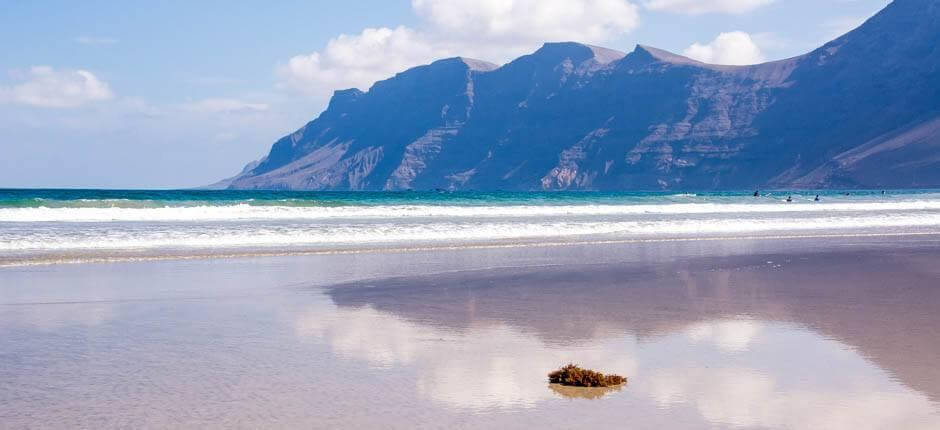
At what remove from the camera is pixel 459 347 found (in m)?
8.50

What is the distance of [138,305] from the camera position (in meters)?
11.4

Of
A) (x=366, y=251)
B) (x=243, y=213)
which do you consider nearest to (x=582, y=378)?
(x=366, y=251)

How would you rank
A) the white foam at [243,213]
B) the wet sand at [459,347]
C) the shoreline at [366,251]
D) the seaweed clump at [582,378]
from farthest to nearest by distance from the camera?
the white foam at [243,213] < the shoreline at [366,251] < the seaweed clump at [582,378] < the wet sand at [459,347]

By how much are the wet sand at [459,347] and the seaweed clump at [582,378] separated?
15 cm

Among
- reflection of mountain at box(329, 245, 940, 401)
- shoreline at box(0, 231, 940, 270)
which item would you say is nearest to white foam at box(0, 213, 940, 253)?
shoreline at box(0, 231, 940, 270)

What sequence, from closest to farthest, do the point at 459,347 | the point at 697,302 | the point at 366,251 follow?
the point at 459,347
the point at 697,302
the point at 366,251

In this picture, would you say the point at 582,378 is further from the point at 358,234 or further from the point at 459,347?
the point at 358,234

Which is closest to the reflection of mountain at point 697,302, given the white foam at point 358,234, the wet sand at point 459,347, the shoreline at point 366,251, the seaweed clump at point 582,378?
the wet sand at point 459,347

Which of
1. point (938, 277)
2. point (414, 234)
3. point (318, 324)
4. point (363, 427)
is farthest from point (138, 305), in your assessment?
point (414, 234)

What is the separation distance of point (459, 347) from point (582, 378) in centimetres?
191

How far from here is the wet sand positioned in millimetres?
6133

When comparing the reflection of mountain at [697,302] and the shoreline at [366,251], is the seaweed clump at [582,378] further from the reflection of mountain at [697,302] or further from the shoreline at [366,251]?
the shoreline at [366,251]

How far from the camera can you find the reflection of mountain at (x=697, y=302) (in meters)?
9.20

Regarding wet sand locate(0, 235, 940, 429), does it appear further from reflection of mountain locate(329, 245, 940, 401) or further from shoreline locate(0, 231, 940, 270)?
shoreline locate(0, 231, 940, 270)
